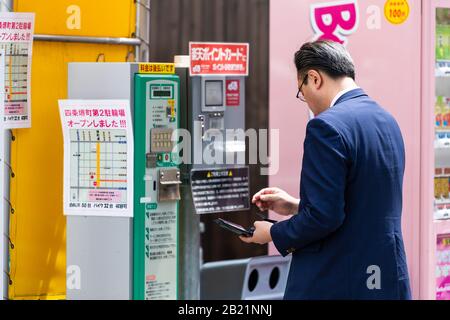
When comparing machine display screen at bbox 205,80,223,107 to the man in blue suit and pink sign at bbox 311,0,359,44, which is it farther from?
the man in blue suit

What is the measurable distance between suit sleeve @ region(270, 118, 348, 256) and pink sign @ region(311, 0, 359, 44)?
1.97m

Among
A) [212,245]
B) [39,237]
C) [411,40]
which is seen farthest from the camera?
[212,245]

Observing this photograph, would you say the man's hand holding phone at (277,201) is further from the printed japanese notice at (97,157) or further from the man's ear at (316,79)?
the printed japanese notice at (97,157)

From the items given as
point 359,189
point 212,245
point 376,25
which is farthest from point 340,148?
point 212,245

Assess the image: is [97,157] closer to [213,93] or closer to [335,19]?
[213,93]

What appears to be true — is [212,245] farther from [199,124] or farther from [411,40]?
[411,40]

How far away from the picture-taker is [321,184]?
118 inches

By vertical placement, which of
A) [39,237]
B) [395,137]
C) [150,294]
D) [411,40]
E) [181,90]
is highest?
[411,40]

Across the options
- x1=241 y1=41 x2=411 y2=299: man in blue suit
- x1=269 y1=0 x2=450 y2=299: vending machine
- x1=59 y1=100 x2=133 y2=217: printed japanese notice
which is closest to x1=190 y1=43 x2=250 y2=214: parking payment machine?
x1=269 y1=0 x2=450 y2=299: vending machine

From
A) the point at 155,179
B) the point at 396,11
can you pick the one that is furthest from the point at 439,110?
the point at 155,179

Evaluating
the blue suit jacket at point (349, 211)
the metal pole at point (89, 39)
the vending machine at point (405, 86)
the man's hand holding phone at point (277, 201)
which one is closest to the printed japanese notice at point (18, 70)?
the metal pole at point (89, 39)

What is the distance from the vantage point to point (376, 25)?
16.7 feet

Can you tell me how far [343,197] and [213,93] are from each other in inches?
68.8

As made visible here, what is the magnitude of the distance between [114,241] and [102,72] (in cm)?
96
